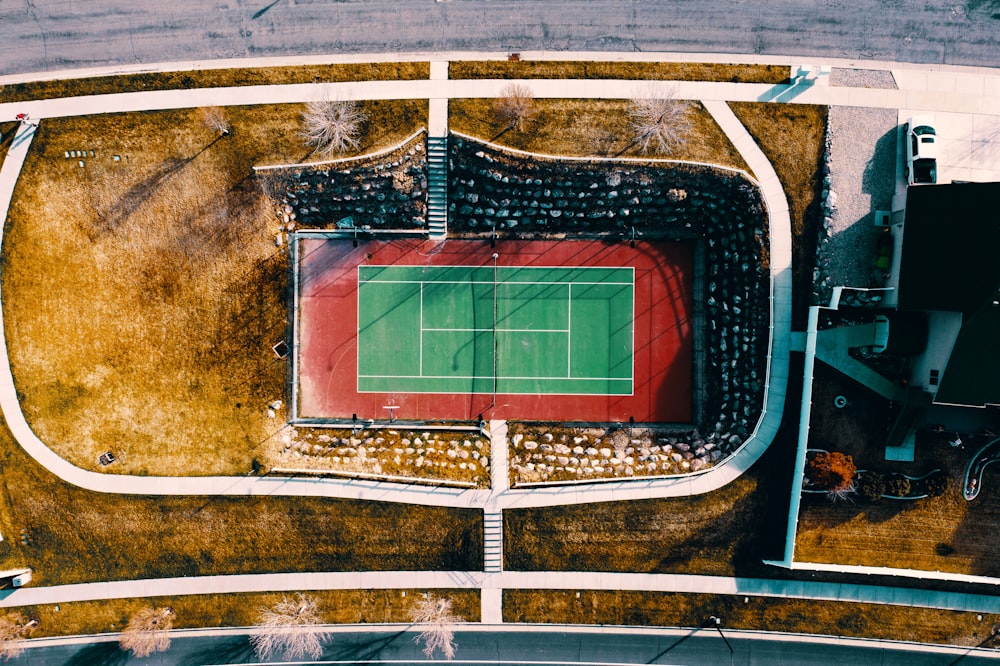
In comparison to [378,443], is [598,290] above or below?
above

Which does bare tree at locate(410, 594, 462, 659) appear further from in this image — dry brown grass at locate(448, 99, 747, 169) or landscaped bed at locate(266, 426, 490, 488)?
dry brown grass at locate(448, 99, 747, 169)

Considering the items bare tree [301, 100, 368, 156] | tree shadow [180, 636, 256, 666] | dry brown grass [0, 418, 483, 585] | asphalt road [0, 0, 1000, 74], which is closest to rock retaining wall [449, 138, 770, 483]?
bare tree [301, 100, 368, 156]

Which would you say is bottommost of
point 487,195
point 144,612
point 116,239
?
point 144,612

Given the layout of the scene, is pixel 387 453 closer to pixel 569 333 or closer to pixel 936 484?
pixel 569 333

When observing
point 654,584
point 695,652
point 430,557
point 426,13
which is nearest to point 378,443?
point 430,557

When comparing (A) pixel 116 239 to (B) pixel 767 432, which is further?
(A) pixel 116 239

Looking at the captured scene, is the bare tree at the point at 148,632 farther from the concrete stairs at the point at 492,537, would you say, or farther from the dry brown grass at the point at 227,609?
the concrete stairs at the point at 492,537

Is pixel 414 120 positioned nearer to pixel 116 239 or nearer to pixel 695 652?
pixel 116 239
